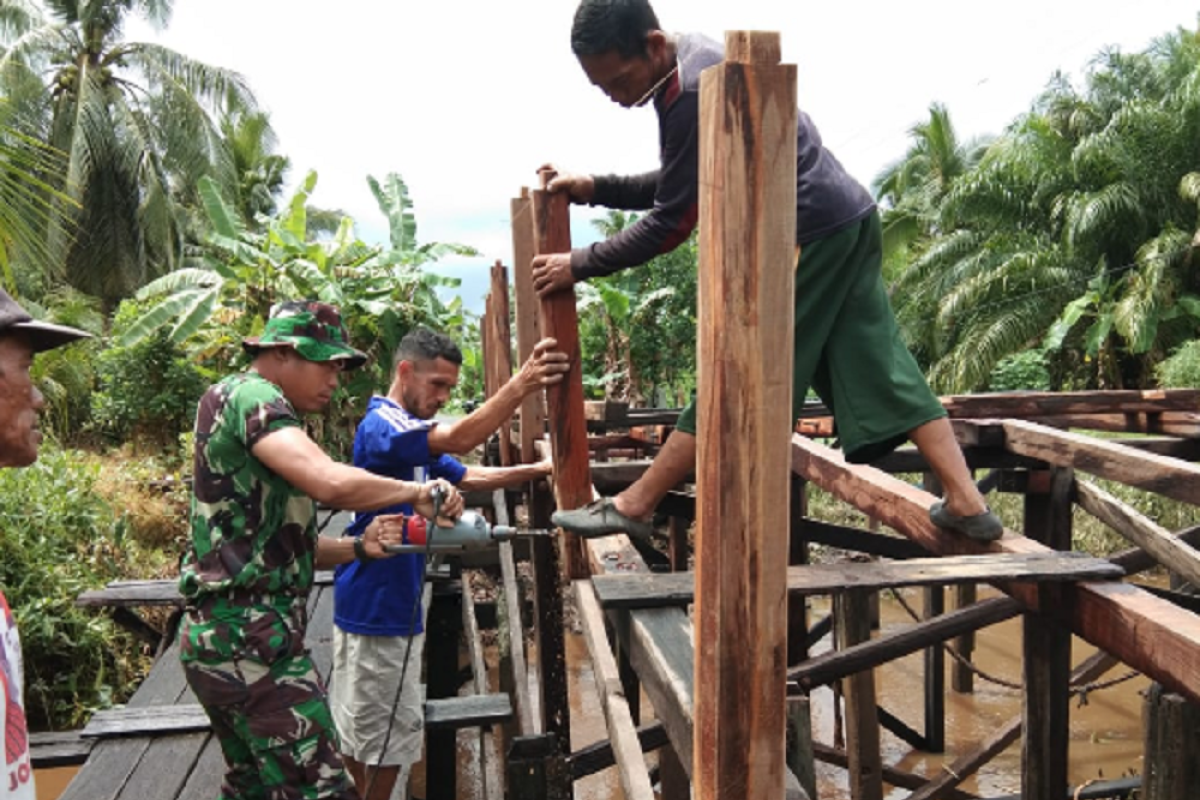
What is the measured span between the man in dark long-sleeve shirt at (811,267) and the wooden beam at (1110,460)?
1093 millimetres

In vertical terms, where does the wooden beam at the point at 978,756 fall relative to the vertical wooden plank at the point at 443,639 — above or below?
below

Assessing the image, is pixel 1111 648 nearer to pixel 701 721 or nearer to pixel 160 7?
pixel 701 721

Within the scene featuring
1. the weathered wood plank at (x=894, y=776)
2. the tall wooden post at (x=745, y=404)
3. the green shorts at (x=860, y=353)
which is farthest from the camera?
the weathered wood plank at (x=894, y=776)

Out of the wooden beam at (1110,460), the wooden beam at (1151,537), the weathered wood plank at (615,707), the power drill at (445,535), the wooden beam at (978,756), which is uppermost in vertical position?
the wooden beam at (1110,460)

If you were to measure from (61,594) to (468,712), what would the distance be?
415 cm

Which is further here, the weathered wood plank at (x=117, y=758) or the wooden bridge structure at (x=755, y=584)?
the weathered wood plank at (x=117, y=758)

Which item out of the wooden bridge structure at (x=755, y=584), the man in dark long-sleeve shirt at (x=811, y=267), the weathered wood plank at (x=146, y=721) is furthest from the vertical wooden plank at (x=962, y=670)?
the weathered wood plank at (x=146, y=721)

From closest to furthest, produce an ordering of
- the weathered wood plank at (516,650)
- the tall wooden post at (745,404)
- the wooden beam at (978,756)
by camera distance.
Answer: the tall wooden post at (745,404) < the wooden beam at (978,756) < the weathered wood plank at (516,650)

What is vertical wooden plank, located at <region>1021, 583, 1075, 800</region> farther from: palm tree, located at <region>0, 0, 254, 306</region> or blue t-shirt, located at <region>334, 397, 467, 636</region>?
palm tree, located at <region>0, 0, 254, 306</region>

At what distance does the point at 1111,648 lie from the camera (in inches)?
72.2

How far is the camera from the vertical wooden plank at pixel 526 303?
12.1 feet

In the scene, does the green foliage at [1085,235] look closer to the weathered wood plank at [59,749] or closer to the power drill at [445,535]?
the power drill at [445,535]

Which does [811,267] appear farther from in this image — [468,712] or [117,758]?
[117,758]

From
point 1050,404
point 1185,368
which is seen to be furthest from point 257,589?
point 1185,368
